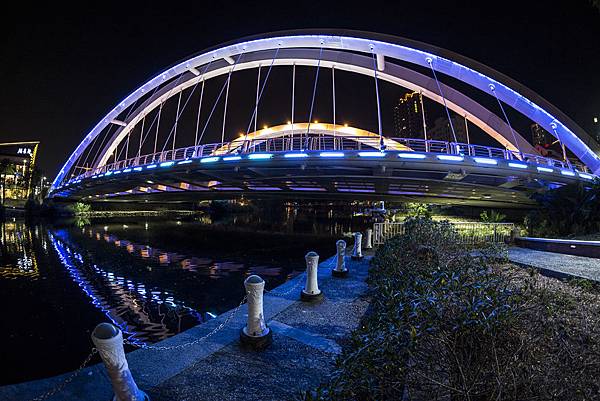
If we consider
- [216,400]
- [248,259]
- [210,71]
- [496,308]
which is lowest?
[248,259]

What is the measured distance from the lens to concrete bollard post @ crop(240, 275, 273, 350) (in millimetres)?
4715

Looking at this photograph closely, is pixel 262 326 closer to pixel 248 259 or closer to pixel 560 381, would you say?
pixel 560 381

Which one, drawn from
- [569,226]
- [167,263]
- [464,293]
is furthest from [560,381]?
[569,226]

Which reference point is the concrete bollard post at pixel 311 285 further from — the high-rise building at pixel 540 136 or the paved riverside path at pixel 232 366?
the high-rise building at pixel 540 136

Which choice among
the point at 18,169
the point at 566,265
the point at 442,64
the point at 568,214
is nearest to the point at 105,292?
the point at 566,265

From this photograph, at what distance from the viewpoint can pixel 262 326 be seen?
4887 mm

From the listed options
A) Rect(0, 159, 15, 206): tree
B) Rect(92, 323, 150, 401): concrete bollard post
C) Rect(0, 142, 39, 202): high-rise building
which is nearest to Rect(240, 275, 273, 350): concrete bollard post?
Rect(92, 323, 150, 401): concrete bollard post

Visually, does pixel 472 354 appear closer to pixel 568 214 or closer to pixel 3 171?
pixel 568 214

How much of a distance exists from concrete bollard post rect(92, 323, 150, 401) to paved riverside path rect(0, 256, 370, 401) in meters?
0.46

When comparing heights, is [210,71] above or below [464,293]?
above

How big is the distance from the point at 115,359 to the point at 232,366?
1.65 meters

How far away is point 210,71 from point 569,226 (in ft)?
114

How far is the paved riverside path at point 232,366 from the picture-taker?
141 inches

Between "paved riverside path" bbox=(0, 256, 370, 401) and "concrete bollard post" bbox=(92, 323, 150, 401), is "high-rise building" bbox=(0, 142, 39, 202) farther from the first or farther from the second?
"concrete bollard post" bbox=(92, 323, 150, 401)
